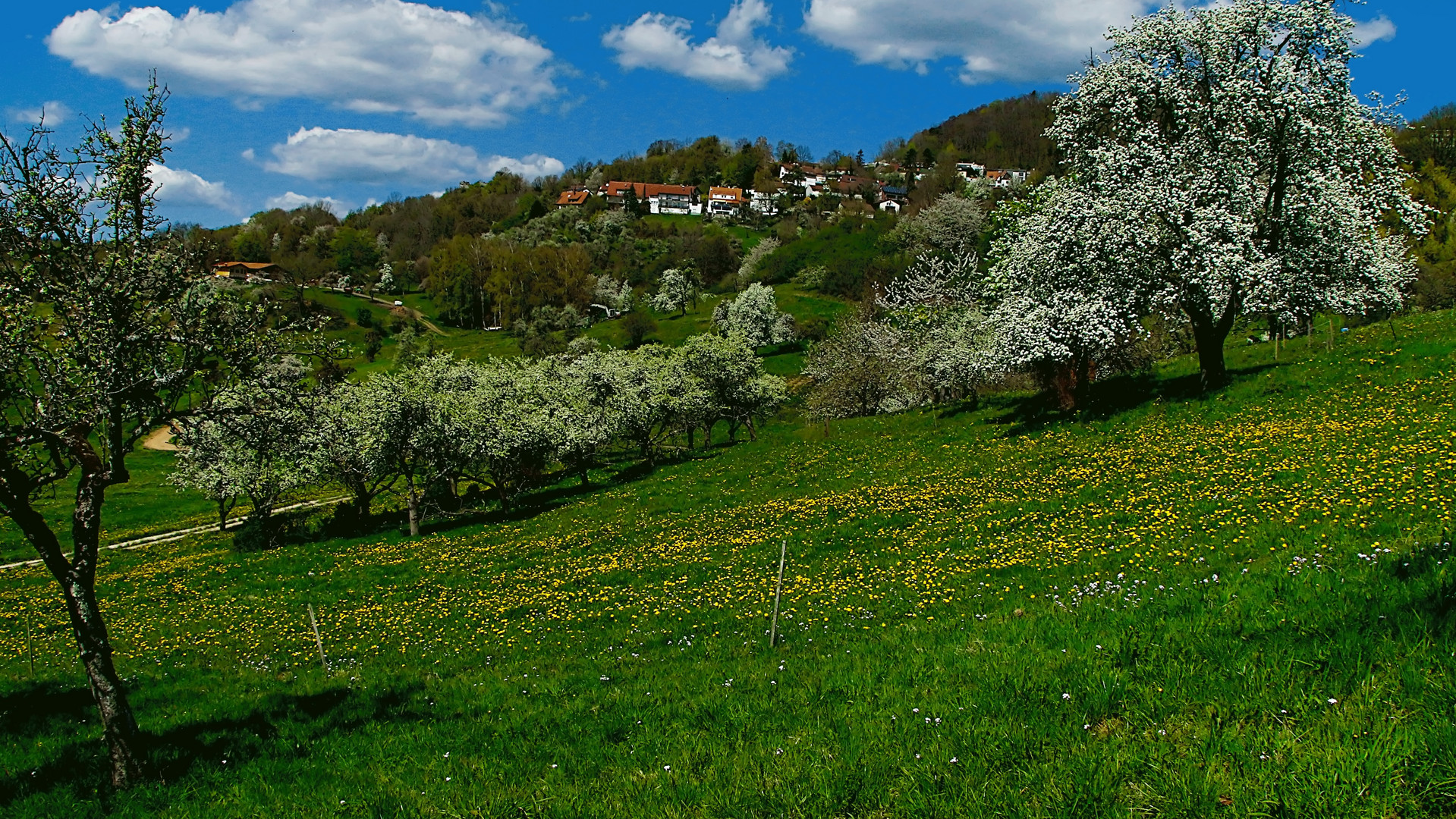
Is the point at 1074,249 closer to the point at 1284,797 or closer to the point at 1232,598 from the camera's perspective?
the point at 1232,598

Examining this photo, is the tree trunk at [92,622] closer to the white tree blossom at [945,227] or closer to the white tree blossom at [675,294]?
the white tree blossom at [945,227]

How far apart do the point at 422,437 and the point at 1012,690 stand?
34902 mm

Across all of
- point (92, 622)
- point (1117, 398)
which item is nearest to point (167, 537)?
point (92, 622)

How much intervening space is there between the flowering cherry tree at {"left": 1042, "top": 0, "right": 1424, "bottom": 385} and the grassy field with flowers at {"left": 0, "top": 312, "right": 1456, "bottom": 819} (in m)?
3.63

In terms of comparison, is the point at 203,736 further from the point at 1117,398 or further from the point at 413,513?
the point at 1117,398

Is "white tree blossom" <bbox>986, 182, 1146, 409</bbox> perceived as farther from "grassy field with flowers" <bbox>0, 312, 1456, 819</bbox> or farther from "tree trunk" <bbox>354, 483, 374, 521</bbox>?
"tree trunk" <bbox>354, 483, 374, 521</bbox>

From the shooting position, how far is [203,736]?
10656 millimetres

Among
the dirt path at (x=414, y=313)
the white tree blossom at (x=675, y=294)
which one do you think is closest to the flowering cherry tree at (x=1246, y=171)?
the white tree blossom at (x=675, y=294)

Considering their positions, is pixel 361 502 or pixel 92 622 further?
pixel 361 502

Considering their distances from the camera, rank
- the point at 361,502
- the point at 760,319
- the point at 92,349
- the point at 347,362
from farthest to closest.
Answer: the point at 760,319 < the point at 361,502 < the point at 347,362 < the point at 92,349

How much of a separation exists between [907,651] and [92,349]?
1084 cm

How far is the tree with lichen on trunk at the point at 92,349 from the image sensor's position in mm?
8555

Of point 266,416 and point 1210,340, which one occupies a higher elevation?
point 266,416

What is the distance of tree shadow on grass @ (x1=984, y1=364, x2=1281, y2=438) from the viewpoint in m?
28.3
